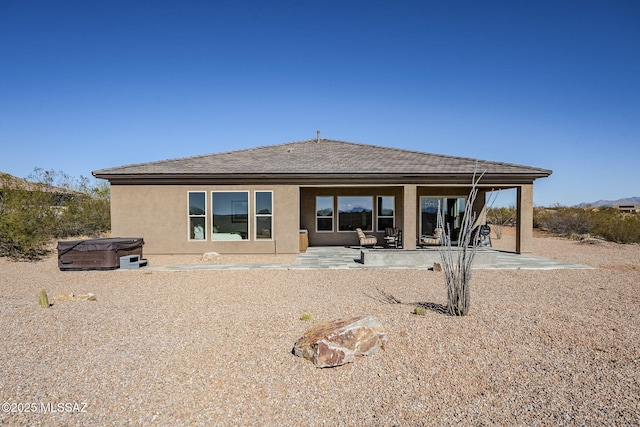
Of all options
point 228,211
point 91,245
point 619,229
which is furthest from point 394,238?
point 619,229

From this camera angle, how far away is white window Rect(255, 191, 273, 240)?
13539 millimetres

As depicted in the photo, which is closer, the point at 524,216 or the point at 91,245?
the point at 91,245

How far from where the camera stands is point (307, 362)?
4.21 metres

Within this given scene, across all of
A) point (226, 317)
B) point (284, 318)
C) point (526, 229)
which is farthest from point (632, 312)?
point (526, 229)

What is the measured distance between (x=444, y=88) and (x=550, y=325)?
1412cm

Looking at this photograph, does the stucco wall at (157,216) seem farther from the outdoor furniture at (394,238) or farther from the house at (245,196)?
the outdoor furniture at (394,238)

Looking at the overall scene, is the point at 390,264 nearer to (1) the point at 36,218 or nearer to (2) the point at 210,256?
(2) the point at 210,256

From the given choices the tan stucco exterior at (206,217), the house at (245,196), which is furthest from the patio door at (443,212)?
the tan stucco exterior at (206,217)

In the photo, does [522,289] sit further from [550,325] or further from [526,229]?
[526,229]

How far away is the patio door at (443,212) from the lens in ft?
54.1

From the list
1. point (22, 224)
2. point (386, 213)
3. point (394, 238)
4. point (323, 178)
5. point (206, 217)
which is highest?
point (323, 178)

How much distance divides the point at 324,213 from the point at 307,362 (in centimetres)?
1204

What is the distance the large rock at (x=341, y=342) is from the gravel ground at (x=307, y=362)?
0.12 meters

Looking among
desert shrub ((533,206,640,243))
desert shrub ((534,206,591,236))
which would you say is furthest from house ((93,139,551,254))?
desert shrub ((534,206,591,236))
